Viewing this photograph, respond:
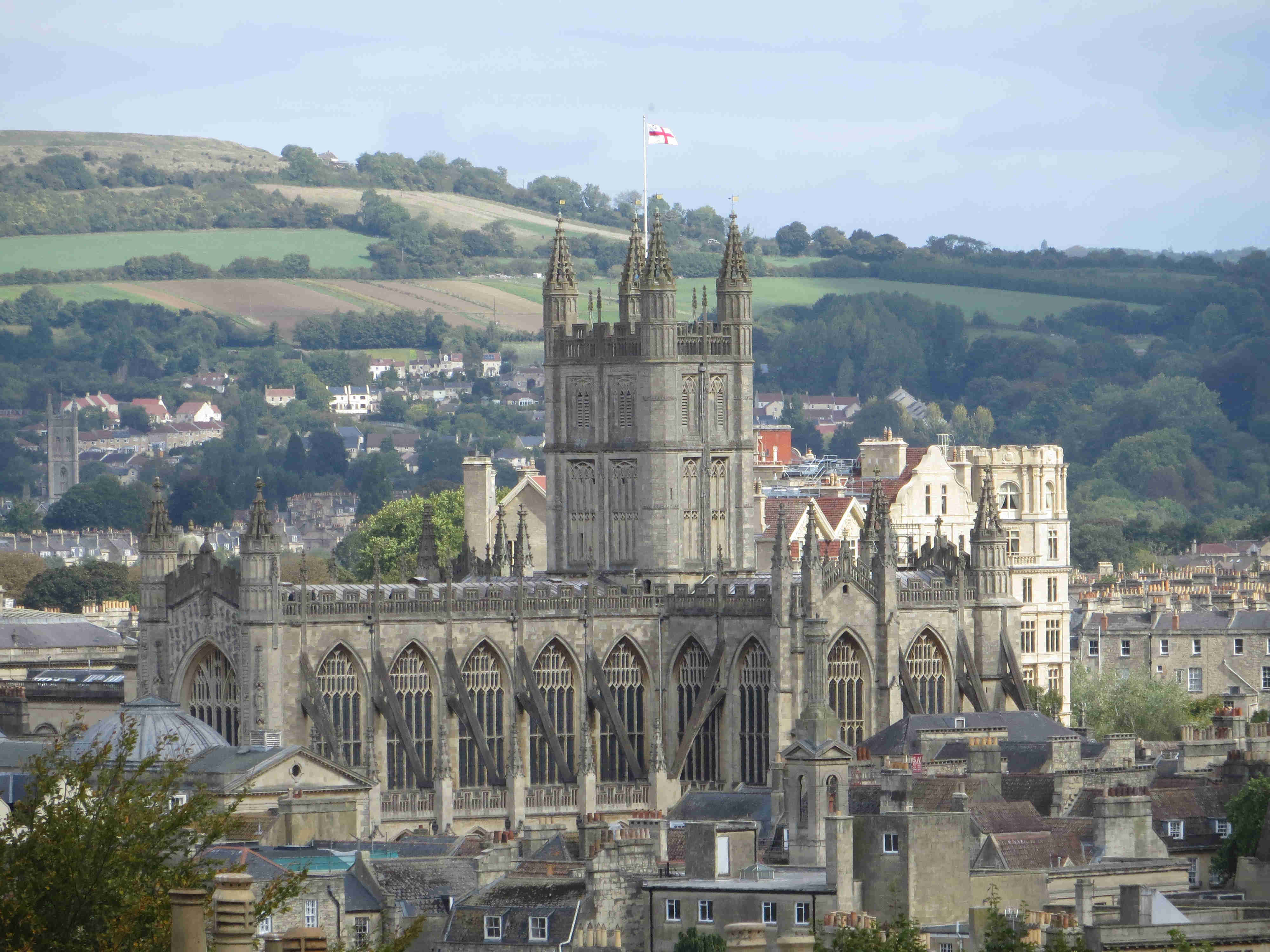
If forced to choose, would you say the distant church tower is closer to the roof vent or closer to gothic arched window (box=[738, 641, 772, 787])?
gothic arched window (box=[738, 641, 772, 787])

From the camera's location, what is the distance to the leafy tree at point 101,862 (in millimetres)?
53938

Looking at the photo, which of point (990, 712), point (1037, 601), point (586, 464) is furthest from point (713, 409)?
point (1037, 601)

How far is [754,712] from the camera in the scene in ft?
368

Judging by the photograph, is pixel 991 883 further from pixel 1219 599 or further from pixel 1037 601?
pixel 1219 599

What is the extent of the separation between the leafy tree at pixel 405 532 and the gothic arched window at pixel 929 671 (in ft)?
179

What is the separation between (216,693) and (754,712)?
49.9ft

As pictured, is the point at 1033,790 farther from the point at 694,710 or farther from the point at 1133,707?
the point at 1133,707

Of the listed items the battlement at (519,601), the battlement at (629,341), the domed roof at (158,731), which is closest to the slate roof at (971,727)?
the battlement at (519,601)

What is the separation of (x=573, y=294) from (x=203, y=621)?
60.8ft

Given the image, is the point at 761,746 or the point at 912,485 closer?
the point at 761,746

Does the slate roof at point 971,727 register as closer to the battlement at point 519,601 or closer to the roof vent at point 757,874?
the battlement at point 519,601

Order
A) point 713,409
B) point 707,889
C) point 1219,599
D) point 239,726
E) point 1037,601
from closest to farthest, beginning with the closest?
point 707,889 < point 239,726 < point 713,409 < point 1037,601 < point 1219,599

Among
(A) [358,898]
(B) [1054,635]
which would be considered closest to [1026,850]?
(A) [358,898]

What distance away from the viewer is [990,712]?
107625 millimetres
